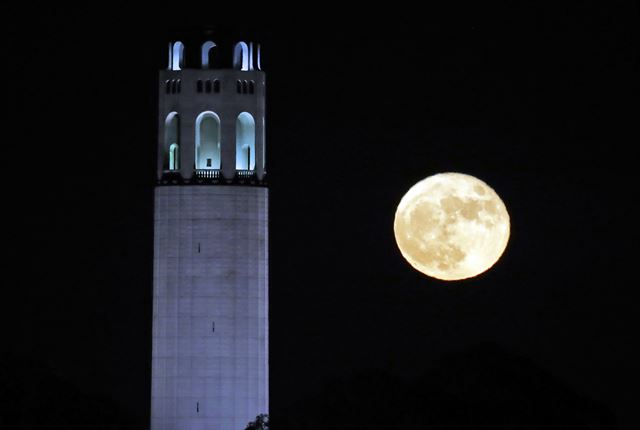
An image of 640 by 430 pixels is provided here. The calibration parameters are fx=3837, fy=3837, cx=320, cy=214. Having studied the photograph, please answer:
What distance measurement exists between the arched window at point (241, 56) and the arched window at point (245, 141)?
183cm

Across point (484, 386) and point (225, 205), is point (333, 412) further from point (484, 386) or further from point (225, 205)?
point (225, 205)

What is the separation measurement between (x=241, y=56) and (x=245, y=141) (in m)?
3.23

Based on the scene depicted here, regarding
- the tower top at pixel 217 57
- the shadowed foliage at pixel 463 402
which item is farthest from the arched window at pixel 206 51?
the shadowed foliage at pixel 463 402

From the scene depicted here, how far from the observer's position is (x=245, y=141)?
14462 cm

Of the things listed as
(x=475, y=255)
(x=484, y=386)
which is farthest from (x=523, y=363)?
(x=475, y=255)

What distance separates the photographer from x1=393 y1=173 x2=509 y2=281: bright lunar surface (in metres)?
142

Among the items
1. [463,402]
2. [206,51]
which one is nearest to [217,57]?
[206,51]

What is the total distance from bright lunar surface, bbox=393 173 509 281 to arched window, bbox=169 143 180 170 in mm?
8858

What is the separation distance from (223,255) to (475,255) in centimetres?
945

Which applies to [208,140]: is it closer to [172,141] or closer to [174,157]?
[172,141]

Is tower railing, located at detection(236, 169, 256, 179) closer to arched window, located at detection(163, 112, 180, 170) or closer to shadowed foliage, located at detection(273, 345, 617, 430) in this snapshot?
arched window, located at detection(163, 112, 180, 170)

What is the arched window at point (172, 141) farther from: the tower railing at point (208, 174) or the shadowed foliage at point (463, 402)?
the shadowed foliage at point (463, 402)

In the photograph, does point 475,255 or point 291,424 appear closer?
point 291,424

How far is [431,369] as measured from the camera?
13112 centimetres
